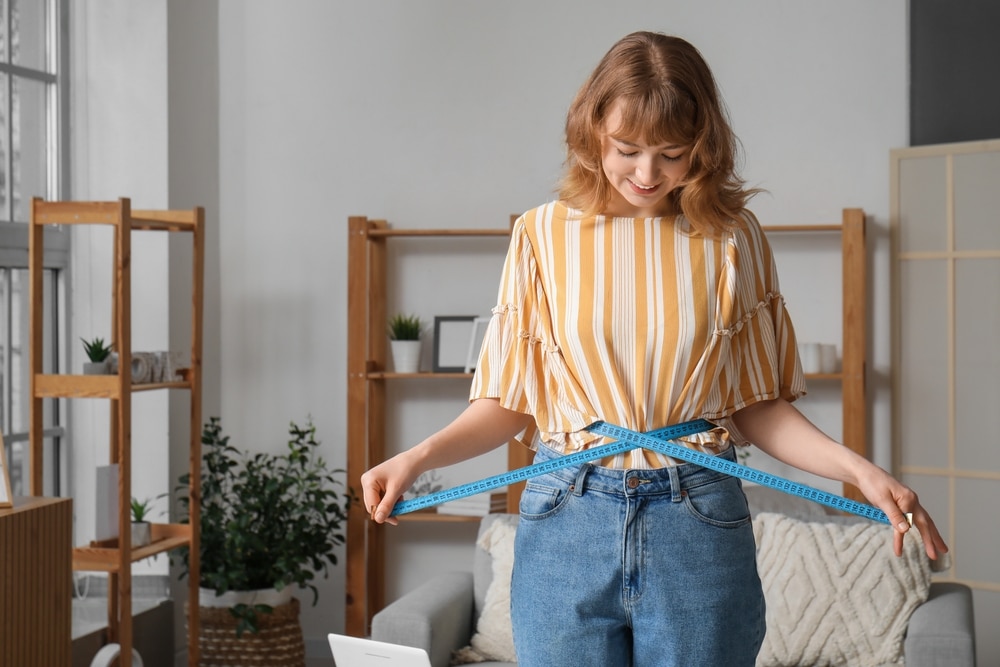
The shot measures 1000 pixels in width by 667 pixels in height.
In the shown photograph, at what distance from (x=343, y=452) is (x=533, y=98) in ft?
5.26

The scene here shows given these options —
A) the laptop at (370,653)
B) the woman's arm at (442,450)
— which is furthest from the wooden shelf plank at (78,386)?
the woman's arm at (442,450)

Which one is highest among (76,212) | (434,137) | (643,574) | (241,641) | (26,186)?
(434,137)

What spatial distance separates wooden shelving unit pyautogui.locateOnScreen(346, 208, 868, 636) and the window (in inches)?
41.5

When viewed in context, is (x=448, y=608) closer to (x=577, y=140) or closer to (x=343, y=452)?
(x=343, y=452)

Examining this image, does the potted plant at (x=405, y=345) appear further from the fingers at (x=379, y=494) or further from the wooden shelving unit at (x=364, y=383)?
the fingers at (x=379, y=494)


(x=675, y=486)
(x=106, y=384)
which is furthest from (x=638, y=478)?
(x=106, y=384)

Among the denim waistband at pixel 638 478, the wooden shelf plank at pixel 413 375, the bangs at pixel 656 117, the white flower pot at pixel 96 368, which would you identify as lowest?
the denim waistband at pixel 638 478

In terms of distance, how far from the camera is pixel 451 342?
416cm

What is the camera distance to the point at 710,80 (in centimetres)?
121


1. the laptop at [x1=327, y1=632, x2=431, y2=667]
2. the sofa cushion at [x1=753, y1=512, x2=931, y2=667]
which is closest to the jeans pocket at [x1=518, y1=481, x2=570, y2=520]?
the laptop at [x1=327, y1=632, x2=431, y2=667]

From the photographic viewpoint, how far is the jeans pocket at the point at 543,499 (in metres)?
1.19

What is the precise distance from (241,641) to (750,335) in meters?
3.06

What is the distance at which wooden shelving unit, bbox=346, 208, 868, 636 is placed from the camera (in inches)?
152

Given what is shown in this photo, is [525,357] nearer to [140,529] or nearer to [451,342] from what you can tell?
[140,529]
